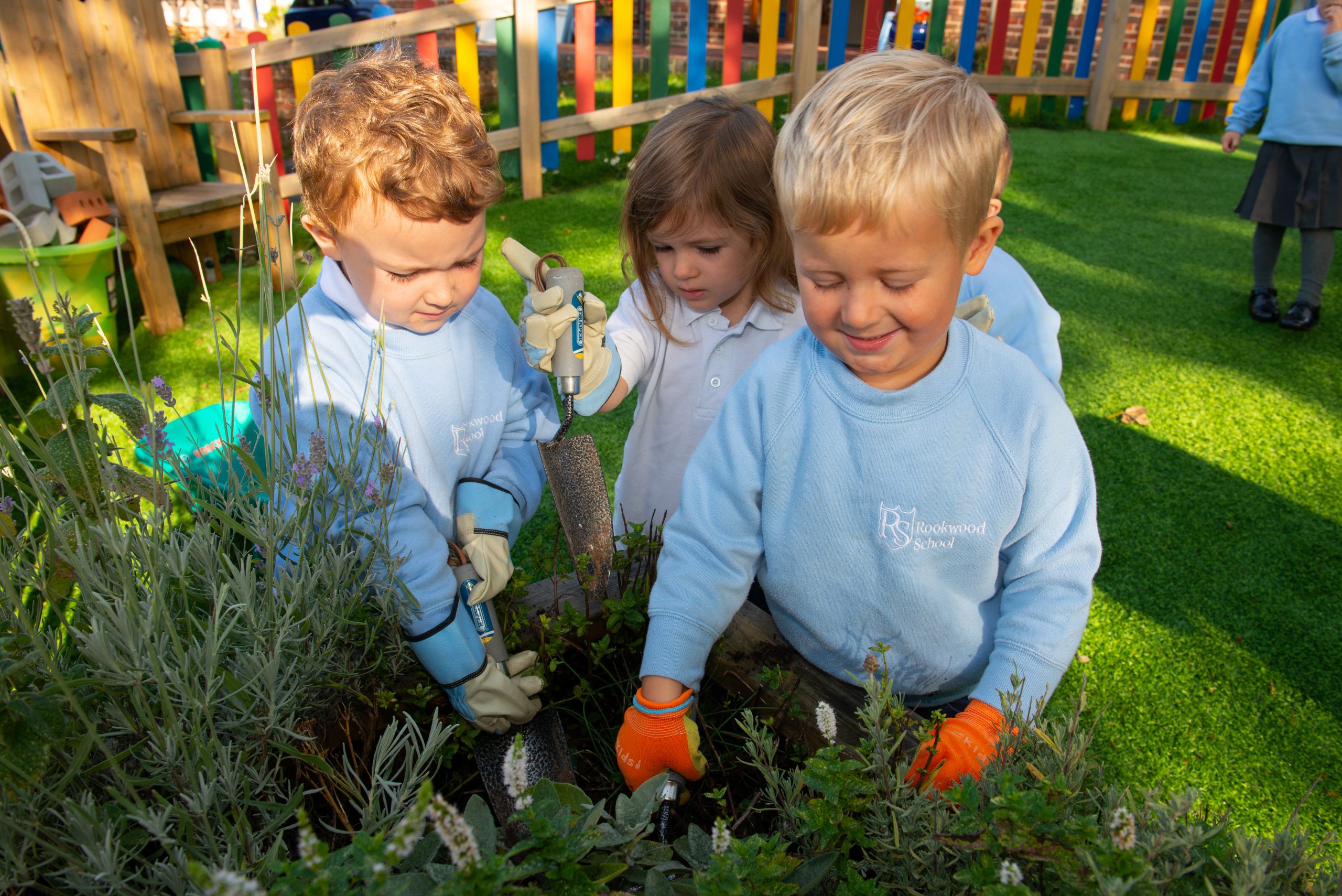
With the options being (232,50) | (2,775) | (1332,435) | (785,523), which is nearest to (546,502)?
(785,523)

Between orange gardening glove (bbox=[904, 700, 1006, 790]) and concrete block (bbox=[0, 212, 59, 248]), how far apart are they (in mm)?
4123

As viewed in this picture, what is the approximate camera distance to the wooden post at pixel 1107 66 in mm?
8055

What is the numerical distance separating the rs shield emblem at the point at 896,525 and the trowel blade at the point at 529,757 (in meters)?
0.61

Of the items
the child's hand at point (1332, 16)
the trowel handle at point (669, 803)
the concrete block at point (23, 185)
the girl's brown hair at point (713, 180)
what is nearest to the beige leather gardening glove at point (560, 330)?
the girl's brown hair at point (713, 180)

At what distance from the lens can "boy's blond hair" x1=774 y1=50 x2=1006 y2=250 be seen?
3.65ft

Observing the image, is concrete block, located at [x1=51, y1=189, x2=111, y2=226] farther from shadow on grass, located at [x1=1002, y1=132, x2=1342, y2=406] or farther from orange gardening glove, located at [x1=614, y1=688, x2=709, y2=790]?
shadow on grass, located at [x1=1002, y1=132, x2=1342, y2=406]

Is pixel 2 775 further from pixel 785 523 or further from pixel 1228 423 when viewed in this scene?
pixel 1228 423

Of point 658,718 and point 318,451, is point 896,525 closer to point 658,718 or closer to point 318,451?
point 658,718

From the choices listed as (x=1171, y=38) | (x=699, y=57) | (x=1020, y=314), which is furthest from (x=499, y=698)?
(x=1171, y=38)

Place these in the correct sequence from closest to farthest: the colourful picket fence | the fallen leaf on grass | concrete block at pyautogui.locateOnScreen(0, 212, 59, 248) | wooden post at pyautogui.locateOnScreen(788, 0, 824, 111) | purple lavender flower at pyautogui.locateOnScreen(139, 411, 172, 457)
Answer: purple lavender flower at pyautogui.locateOnScreen(139, 411, 172, 457)
the fallen leaf on grass
concrete block at pyautogui.locateOnScreen(0, 212, 59, 248)
the colourful picket fence
wooden post at pyautogui.locateOnScreen(788, 0, 824, 111)

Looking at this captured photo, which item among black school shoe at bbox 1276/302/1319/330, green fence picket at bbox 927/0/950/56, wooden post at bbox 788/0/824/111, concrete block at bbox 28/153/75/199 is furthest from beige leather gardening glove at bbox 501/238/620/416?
green fence picket at bbox 927/0/950/56

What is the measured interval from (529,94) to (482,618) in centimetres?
541

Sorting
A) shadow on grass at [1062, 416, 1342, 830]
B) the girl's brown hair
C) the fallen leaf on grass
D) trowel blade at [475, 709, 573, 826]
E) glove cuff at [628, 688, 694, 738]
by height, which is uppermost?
the girl's brown hair

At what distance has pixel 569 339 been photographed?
5.08 feet
